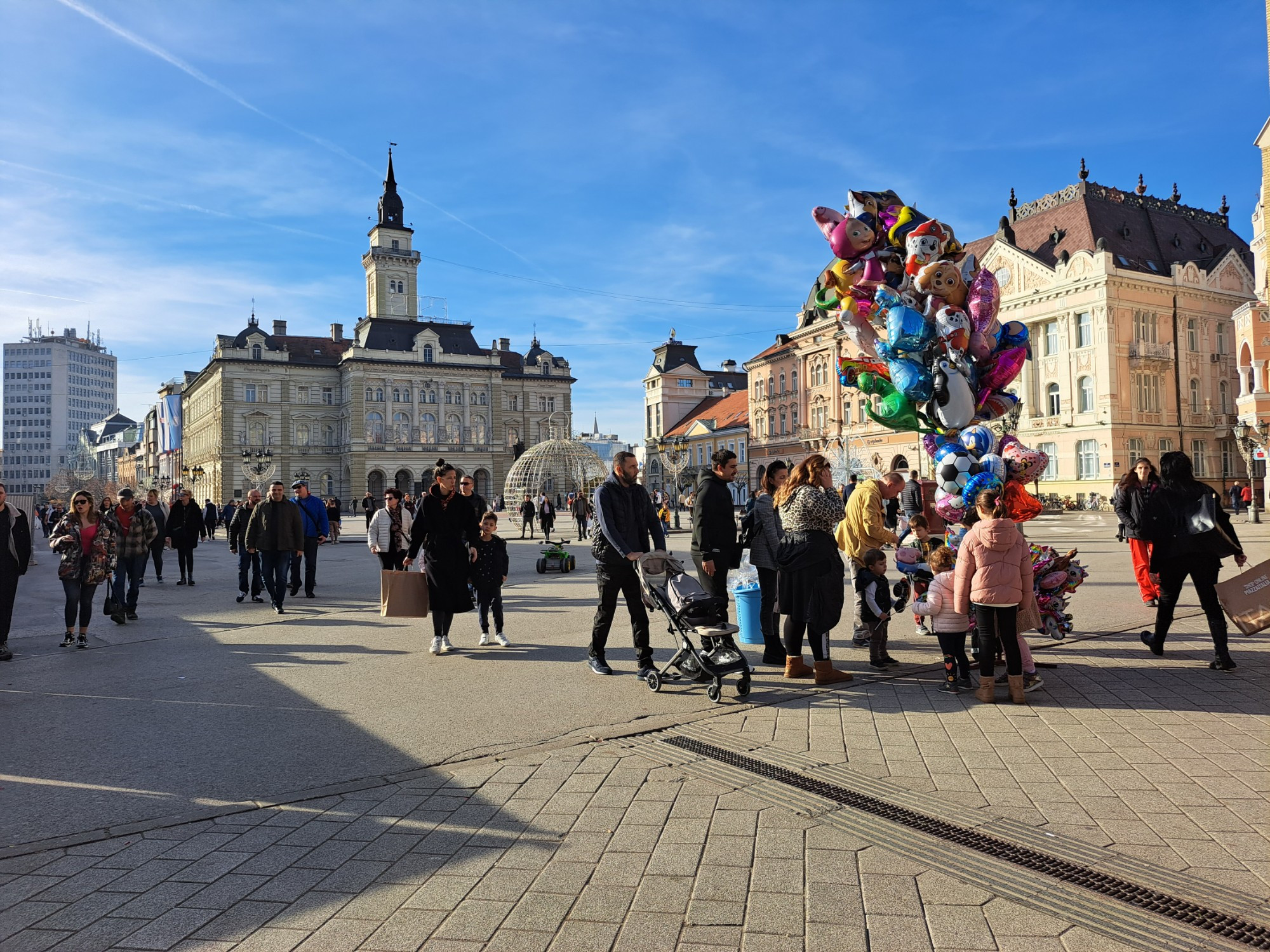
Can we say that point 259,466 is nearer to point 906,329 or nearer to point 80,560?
point 80,560

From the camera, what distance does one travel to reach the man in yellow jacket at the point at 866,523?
785cm

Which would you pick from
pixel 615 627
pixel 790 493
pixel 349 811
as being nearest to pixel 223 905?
pixel 349 811

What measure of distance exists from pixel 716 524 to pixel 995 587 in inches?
97.8

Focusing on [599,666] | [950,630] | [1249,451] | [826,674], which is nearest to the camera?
[950,630]

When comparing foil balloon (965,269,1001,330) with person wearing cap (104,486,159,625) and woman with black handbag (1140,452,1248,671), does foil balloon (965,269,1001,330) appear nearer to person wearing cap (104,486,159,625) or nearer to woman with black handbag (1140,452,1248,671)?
woman with black handbag (1140,452,1248,671)

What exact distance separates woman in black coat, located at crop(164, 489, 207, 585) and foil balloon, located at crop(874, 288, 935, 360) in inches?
Result: 557

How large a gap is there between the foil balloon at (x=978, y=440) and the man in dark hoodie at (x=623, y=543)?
10.9 feet

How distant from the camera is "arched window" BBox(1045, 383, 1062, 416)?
4581cm

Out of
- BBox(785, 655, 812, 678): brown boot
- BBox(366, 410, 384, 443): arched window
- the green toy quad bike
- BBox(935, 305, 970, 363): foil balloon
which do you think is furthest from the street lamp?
BBox(366, 410, 384, 443): arched window

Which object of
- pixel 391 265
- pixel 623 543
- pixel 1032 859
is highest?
pixel 391 265

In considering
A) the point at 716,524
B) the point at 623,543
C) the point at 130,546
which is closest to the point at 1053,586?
the point at 716,524

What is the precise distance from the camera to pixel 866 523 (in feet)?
26.0

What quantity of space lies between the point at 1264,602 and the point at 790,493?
424 cm

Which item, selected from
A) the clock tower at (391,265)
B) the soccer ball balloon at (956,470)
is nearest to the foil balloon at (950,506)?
the soccer ball balloon at (956,470)
